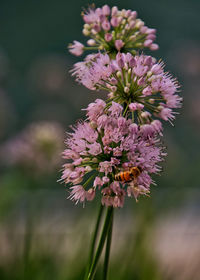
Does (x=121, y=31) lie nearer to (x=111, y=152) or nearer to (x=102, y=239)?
(x=111, y=152)

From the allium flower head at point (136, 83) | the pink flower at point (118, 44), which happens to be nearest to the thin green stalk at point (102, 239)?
the allium flower head at point (136, 83)

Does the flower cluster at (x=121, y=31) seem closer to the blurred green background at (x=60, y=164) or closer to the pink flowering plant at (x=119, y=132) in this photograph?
the pink flowering plant at (x=119, y=132)

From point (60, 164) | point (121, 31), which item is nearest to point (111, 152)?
point (121, 31)

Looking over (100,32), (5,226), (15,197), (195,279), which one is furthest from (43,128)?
(100,32)

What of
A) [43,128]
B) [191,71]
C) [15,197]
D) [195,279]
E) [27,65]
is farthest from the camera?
[27,65]

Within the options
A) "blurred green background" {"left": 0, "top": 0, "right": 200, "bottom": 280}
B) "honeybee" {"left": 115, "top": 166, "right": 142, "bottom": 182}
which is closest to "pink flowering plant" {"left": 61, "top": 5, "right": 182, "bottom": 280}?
"honeybee" {"left": 115, "top": 166, "right": 142, "bottom": 182}

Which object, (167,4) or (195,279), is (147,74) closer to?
(195,279)

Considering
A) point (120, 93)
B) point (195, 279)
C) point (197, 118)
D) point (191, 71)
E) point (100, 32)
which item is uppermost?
point (191, 71)
